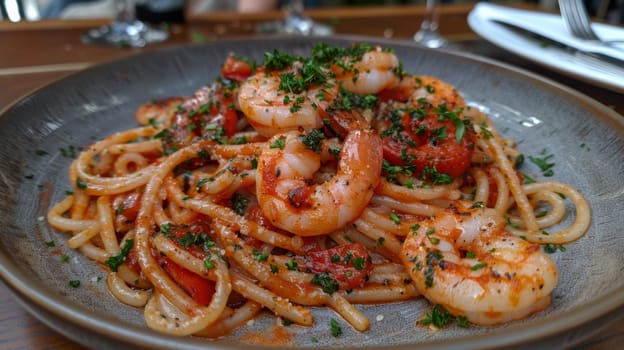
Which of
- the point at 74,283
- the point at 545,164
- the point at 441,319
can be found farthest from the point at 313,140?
the point at 545,164

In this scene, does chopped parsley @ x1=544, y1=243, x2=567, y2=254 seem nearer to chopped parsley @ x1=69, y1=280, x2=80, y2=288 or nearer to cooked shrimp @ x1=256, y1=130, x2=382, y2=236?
cooked shrimp @ x1=256, y1=130, x2=382, y2=236

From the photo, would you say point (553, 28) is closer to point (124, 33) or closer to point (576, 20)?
point (576, 20)

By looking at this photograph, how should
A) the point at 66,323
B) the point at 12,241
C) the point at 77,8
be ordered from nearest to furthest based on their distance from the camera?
the point at 66,323, the point at 12,241, the point at 77,8

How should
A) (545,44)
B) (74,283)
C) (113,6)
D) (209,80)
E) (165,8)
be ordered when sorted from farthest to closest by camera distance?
(113,6) < (165,8) < (545,44) < (209,80) < (74,283)

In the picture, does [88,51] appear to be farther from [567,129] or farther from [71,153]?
[567,129]

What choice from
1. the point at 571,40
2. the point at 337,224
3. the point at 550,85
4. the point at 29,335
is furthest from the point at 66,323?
the point at 571,40

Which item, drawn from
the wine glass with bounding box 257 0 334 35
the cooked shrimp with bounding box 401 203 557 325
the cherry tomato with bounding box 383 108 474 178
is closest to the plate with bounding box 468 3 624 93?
the cherry tomato with bounding box 383 108 474 178
